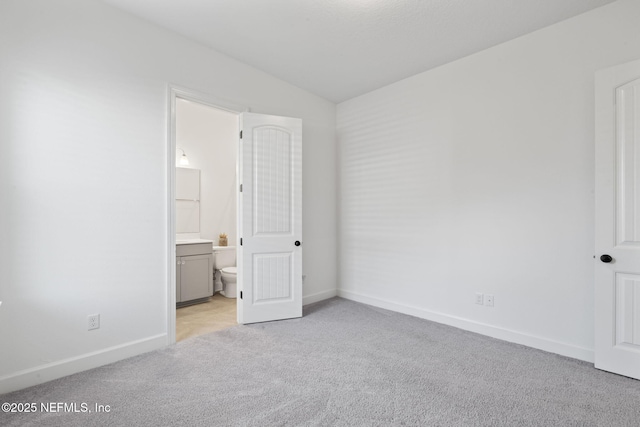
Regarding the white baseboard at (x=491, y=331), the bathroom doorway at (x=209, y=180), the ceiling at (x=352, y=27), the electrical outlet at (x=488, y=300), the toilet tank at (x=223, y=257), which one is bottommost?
the white baseboard at (x=491, y=331)

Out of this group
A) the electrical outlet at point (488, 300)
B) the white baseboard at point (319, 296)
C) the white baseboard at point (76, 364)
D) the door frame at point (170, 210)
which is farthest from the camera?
the white baseboard at point (319, 296)

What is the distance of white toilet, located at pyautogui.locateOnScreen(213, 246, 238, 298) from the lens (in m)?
4.33

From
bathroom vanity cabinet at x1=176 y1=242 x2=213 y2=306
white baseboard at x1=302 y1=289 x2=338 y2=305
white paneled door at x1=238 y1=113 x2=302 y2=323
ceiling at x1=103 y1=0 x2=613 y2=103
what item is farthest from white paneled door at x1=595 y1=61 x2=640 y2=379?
bathroom vanity cabinet at x1=176 y1=242 x2=213 y2=306

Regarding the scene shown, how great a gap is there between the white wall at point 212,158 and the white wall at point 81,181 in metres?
2.02

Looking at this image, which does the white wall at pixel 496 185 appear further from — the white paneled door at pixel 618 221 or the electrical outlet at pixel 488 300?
the white paneled door at pixel 618 221

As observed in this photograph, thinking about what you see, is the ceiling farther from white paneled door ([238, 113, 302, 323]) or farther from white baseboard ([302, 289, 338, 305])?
white baseboard ([302, 289, 338, 305])

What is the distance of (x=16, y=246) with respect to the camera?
2006mm

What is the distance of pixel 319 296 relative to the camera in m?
4.18

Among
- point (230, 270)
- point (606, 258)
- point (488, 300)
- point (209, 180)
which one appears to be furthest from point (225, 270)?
point (606, 258)

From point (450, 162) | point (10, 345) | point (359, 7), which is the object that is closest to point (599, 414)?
point (450, 162)

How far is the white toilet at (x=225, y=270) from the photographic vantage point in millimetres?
4328

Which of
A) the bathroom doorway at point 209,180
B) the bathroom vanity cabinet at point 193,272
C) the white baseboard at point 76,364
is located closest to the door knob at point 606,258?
the white baseboard at point 76,364

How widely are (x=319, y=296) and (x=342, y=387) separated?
2133mm

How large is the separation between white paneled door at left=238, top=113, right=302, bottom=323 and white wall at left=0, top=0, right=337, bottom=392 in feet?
2.49
